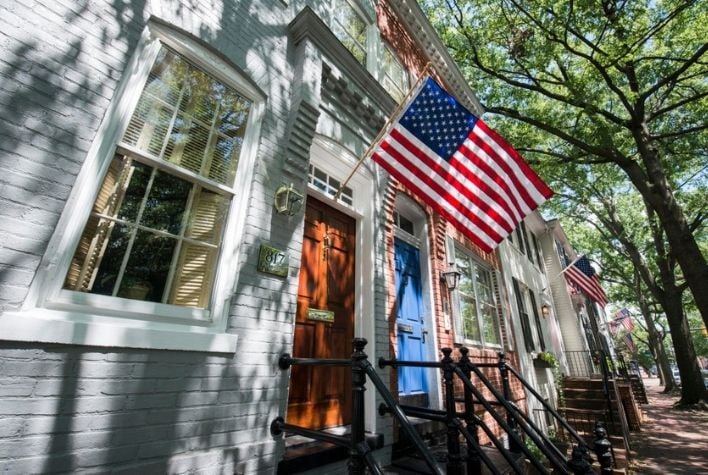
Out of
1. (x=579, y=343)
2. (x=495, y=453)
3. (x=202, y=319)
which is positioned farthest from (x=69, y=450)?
(x=579, y=343)

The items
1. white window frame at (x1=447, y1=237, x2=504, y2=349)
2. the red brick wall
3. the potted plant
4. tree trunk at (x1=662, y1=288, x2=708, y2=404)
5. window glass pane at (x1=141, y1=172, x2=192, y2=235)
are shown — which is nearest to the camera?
window glass pane at (x1=141, y1=172, x2=192, y2=235)

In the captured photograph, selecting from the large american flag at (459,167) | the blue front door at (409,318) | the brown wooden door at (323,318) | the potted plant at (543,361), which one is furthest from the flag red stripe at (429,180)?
the potted plant at (543,361)

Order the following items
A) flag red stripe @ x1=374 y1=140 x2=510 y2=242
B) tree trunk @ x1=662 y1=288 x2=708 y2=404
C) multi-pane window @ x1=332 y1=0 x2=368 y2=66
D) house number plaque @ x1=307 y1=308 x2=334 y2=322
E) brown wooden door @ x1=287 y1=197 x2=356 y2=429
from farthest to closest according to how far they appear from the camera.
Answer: tree trunk @ x1=662 y1=288 x2=708 y2=404, multi-pane window @ x1=332 y1=0 x2=368 y2=66, flag red stripe @ x1=374 y1=140 x2=510 y2=242, house number plaque @ x1=307 y1=308 x2=334 y2=322, brown wooden door @ x1=287 y1=197 x2=356 y2=429

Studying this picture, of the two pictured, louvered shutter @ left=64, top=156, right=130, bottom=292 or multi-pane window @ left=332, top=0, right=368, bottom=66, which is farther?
multi-pane window @ left=332, top=0, right=368, bottom=66

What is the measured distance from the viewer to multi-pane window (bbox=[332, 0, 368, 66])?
548 centimetres

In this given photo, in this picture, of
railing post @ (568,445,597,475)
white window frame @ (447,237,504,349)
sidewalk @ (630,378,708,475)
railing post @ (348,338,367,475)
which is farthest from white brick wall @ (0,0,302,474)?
sidewalk @ (630,378,708,475)

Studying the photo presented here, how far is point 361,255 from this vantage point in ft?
14.7

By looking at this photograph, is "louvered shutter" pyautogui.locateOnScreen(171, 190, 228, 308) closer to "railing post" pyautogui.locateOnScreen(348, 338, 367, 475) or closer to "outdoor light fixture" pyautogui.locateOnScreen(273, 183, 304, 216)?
"outdoor light fixture" pyautogui.locateOnScreen(273, 183, 304, 216)

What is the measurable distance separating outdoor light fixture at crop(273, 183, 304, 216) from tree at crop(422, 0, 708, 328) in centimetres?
854

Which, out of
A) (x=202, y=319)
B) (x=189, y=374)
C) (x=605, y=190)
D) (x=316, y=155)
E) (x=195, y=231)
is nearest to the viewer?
(x=189, y=374)

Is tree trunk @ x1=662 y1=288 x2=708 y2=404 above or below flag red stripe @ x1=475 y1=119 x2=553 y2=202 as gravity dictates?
A: below

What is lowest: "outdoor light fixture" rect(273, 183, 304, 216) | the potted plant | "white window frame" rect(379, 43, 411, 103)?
the potted plant

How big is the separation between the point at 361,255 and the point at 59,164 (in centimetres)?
313

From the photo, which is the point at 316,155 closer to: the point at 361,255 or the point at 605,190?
the point at 361,255
